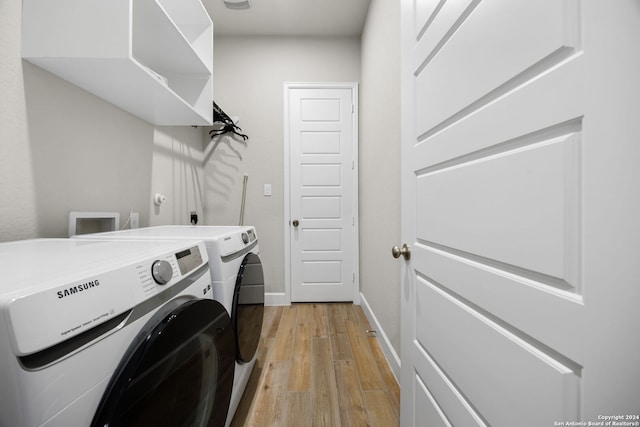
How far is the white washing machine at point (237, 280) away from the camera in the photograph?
961 millimetres

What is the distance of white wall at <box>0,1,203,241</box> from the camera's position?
3.02 feet

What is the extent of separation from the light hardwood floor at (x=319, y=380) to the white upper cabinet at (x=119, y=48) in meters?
1.57

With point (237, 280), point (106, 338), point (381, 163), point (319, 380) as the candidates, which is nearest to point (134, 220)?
point (237, 280)

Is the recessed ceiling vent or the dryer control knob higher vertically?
the recessed ceiling vent

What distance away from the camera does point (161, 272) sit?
0.63 meters

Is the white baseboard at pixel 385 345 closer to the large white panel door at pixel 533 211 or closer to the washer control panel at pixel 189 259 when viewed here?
the large white panel door at pixel 533 211

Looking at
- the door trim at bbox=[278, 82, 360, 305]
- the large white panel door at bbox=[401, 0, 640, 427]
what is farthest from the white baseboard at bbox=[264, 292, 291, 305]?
the large white panel door at bbox=[401, 0, 640, 427]

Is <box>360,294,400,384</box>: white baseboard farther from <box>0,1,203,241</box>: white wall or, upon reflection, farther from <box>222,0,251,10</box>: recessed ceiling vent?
<box>222,0,251,10</box>: recessed ceiling vent

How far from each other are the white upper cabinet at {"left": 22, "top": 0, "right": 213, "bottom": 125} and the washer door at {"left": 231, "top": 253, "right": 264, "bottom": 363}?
0.90 metres

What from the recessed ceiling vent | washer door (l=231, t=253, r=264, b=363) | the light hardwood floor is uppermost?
the recessed ceiling vent

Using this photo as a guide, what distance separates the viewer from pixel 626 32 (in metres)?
0.34

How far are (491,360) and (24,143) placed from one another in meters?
1.62

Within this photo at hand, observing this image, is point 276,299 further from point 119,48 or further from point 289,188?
point 119,48

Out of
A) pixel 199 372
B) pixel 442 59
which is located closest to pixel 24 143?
pixel 199 372
